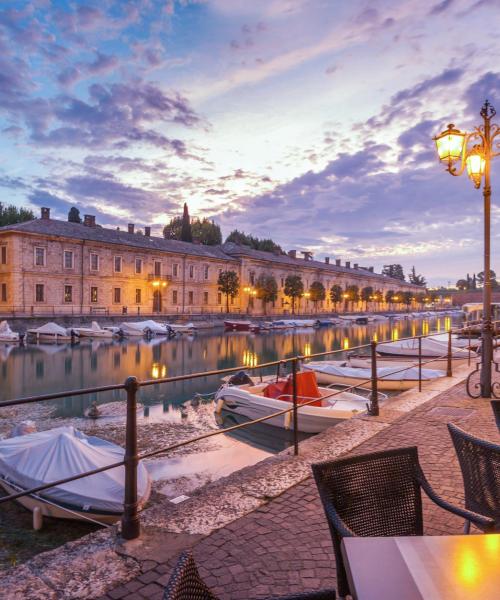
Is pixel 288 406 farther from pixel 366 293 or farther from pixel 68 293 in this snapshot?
pixel 366 293

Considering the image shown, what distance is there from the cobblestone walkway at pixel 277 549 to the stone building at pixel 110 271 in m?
41.6

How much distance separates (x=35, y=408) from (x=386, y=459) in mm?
13290

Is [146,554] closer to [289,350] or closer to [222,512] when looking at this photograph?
[222,512]

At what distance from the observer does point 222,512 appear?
3.82 metres

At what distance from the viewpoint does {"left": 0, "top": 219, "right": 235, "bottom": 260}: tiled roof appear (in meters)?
42.5

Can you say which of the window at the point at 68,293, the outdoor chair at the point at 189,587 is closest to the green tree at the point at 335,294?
the window at the point at 68,293

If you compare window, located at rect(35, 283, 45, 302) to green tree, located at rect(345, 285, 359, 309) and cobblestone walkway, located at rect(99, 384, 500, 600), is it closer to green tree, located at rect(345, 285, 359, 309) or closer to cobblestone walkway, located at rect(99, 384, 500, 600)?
cobblestone walkway, located at rect(99, 384, 500, 600)

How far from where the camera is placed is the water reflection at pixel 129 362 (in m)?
16.0

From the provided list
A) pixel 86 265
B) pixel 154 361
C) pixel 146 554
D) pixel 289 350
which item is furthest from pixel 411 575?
pixel 86 265

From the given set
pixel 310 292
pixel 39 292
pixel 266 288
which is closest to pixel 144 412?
pixel 39 292

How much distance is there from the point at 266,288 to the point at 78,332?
111 feet

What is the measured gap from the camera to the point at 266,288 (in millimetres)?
64812

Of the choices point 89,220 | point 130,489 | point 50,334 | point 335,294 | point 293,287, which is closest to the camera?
point 130,489

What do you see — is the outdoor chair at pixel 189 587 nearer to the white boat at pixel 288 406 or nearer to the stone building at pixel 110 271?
the white boat at pixel 288 406
